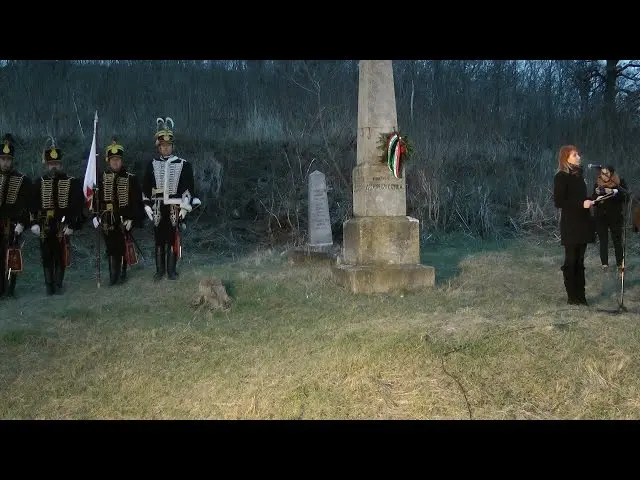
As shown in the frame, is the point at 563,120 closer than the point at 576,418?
No

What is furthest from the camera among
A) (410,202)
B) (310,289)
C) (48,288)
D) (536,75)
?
(536,75)

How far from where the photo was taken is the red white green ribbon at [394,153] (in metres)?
8.98

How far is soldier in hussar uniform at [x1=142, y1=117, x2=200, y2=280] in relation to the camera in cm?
1016

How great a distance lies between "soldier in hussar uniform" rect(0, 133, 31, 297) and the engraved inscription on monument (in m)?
5.24

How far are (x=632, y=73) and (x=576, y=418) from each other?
1974 centimetres

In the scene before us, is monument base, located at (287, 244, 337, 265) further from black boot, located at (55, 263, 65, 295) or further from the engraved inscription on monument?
black boot, located at (55, 263, 65, 295)

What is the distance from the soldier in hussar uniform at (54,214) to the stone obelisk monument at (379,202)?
12.7ft

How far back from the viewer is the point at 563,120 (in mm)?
A: 22828

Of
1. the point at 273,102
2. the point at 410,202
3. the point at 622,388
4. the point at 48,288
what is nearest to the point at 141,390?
the point at 622,388

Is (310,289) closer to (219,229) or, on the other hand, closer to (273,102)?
(219,229)

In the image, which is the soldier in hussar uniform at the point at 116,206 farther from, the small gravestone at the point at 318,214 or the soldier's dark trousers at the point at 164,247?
the small gravestone at the point at 318,214

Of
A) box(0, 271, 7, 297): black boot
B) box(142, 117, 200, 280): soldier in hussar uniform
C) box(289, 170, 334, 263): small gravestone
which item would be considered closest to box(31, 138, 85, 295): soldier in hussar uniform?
box(0, 271, 7, 297): black boot

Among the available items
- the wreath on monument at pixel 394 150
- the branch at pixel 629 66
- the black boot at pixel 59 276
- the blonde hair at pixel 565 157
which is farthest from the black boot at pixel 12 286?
the branch at pixel 629 66

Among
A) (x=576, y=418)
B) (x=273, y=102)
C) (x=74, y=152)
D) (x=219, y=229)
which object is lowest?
(x=576, y=418)
